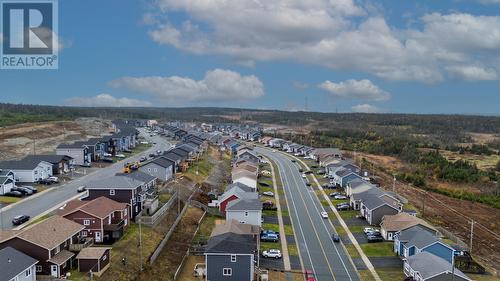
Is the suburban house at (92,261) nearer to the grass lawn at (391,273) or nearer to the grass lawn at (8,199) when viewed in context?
the grass lawn at (8,199)

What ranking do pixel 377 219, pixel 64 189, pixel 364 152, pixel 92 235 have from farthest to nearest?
pixel 364 152
pixel 64 189
pixel 377 219
pixel 92 235

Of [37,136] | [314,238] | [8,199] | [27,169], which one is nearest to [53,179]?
[27,169]

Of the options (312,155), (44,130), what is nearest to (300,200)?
(312,155)

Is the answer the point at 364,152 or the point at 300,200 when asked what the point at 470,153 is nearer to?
the point at 364,152

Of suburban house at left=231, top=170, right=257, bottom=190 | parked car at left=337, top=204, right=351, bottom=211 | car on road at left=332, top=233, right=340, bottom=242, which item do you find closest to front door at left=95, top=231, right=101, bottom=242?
car on road at left=332, top=233, right=340, bottom=242

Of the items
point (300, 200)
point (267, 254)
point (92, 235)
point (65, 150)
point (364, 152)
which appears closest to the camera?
point (92, 235)

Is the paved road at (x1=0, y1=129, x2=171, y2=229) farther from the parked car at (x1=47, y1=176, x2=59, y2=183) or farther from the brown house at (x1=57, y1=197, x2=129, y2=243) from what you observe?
the brown house at (x1=57, y1=197, x2=129, y2=243)
